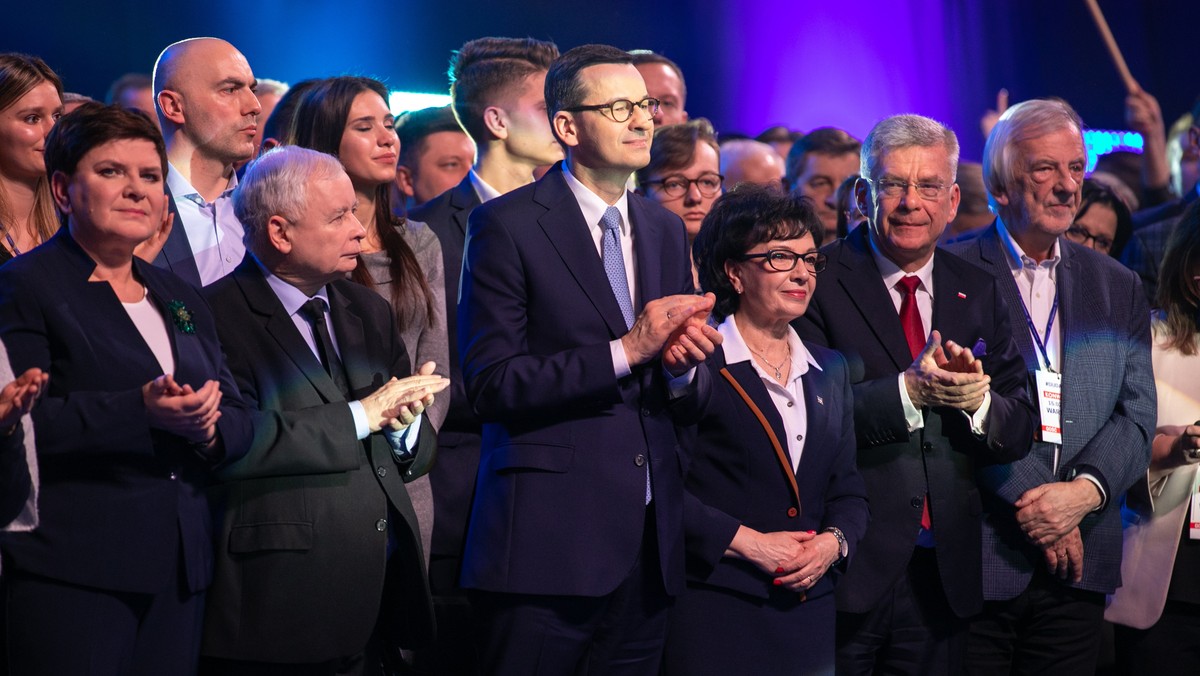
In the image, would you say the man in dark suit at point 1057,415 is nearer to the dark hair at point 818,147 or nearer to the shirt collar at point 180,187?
the dark hair at point 818,147

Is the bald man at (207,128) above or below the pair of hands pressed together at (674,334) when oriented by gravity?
above

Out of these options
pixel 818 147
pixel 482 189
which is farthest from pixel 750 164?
pixel 482 189

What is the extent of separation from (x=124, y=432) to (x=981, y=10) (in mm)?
7082

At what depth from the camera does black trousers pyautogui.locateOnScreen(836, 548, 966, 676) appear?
10.8 ft

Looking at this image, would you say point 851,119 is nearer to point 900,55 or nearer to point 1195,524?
point 900,55

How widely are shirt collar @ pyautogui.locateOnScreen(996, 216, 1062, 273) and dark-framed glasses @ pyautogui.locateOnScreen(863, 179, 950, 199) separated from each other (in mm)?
334

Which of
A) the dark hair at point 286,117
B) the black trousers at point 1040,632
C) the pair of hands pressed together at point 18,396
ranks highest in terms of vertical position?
the dark hair at point 286,117

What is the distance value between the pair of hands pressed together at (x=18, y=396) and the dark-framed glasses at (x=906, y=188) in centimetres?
220

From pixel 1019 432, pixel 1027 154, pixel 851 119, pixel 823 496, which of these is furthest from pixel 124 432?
pixel 851 119

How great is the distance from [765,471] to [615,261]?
0.61m

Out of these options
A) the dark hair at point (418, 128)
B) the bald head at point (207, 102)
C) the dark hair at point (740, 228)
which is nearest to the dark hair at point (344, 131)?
the bald head at point (207, 102)

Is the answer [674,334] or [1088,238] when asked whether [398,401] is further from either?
[1088,238]

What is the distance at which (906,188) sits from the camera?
11.5 ft

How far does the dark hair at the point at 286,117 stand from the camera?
3.68 m
